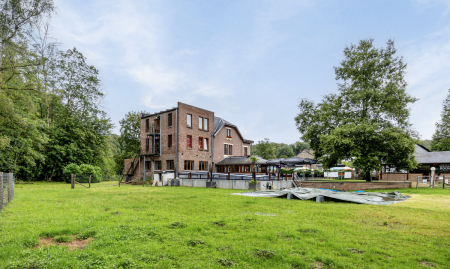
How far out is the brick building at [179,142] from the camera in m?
27.8

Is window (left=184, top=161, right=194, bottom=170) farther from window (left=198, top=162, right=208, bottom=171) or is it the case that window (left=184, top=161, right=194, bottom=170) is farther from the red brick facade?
the red brick facade

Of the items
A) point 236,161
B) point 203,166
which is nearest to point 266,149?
point 236,161

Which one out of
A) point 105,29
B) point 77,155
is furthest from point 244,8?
point 77,155

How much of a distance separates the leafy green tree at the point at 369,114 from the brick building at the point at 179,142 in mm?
13471

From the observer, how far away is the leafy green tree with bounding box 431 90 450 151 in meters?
44.0

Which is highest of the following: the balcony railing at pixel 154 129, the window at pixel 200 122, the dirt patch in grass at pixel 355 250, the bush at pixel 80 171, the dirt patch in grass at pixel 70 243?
the window at pixel 200 122

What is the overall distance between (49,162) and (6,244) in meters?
29.4

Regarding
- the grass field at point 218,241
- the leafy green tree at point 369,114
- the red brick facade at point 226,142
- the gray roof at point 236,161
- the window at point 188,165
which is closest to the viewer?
the grass field at point 218,241

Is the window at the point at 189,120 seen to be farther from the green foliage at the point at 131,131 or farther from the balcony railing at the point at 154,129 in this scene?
the green foliage at the point at 131,131

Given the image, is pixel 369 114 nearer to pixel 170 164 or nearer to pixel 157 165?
pixel 170 164

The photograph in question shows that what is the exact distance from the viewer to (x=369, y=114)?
82.1 ft

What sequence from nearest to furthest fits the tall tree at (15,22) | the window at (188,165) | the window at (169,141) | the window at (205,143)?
the tall tree at (15,22), the window at (188,165), the window at (169,141), the window at (205,143)

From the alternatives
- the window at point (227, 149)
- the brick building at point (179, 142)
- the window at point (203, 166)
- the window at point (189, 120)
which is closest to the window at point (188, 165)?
the brick building at point (179, 142)

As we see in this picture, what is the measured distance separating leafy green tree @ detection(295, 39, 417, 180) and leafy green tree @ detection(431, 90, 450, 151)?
96.1 ft
